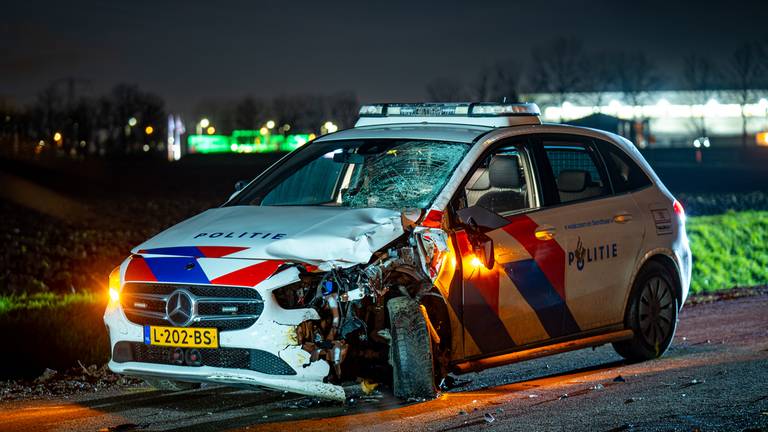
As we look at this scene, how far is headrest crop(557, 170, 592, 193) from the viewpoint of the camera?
8.75 metres

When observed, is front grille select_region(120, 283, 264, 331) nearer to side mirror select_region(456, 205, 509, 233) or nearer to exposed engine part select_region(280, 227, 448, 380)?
exposed engine part select_region(280, 227, 448, 380)

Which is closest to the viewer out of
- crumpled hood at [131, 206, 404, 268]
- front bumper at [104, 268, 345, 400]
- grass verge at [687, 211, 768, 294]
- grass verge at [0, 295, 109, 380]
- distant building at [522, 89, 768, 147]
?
front bumper at [104, 268, 345, 400]

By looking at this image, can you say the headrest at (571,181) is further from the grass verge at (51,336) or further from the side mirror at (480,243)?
the grass verge at (51,336)

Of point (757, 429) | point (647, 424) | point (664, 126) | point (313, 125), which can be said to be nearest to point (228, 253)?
point (647, 424)

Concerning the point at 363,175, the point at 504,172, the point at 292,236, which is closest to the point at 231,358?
the point at 292,236

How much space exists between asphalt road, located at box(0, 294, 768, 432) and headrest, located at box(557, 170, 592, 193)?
54.2 inches

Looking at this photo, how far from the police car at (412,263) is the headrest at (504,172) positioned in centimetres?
1

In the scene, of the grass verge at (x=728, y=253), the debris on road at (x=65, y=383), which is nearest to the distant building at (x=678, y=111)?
the grass verge at (x=728, y=253)

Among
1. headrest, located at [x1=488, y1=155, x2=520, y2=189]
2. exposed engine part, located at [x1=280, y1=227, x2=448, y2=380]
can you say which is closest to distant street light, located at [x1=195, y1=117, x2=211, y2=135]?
headrest, located at [x1=488, y1=155, x2=520, y2=189]

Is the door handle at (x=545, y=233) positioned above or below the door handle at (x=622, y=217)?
below

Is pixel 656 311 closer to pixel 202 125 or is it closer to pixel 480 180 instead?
pixel 480 180

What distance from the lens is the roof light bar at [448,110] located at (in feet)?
29.3

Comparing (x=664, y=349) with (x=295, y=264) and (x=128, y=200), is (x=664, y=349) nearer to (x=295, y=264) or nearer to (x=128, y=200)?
(x=295, y=264)

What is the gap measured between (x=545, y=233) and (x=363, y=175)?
53.8 inches
